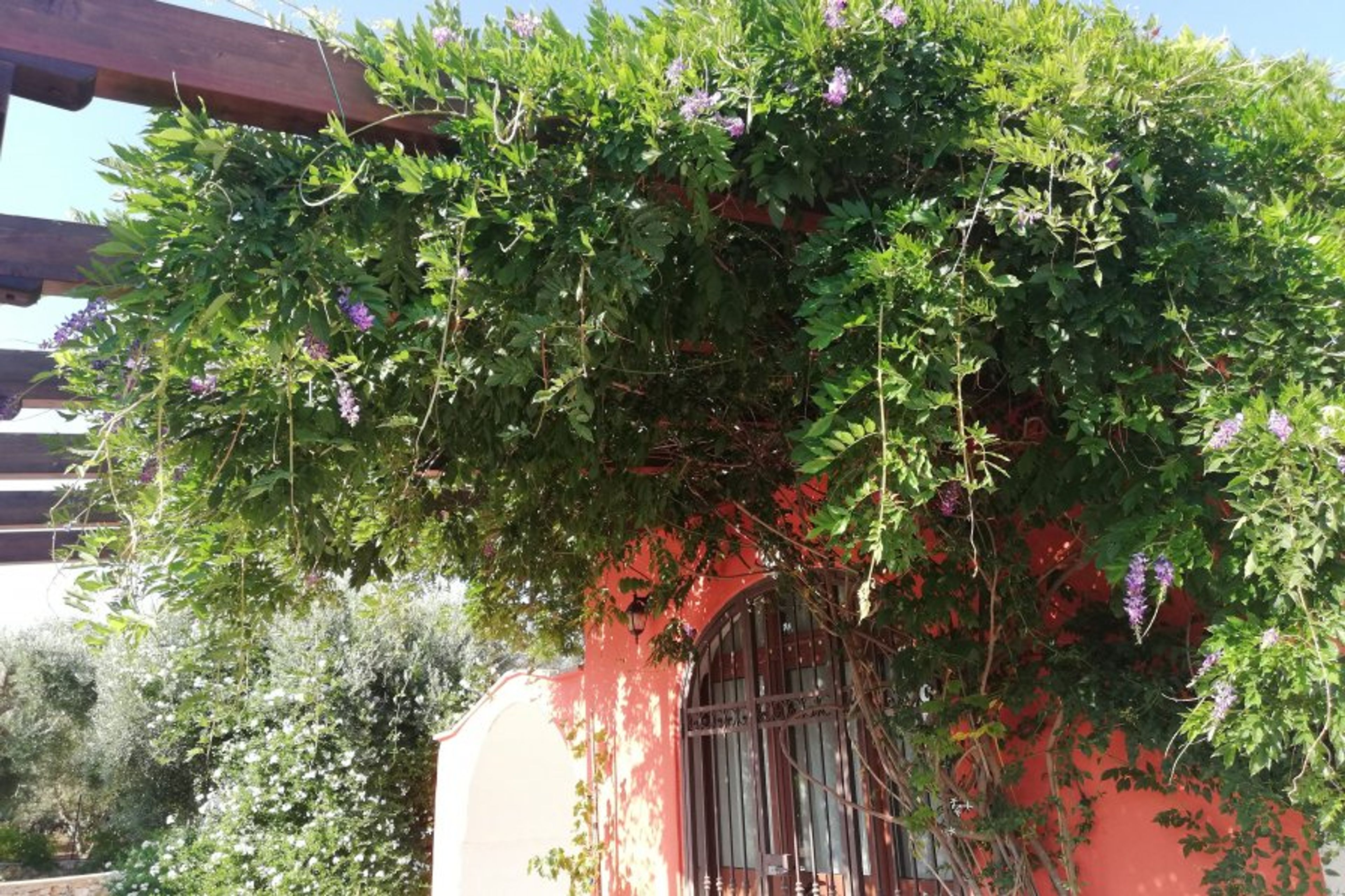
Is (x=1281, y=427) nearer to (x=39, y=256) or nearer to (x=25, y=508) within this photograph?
(x=39, y=256)

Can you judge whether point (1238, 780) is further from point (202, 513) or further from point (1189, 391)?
point (202, 513)

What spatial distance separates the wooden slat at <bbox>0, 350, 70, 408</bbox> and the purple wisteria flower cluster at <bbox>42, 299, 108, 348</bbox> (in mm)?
1574

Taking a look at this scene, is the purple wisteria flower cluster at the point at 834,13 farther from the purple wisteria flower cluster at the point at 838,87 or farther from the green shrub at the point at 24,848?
the green shrub at the point at 24,848

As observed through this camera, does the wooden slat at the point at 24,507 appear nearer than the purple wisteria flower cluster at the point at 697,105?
No

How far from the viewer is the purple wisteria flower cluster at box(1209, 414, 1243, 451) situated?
190cm

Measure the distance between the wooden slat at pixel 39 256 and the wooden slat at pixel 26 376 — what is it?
86 centimetres

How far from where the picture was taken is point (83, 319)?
1.84m

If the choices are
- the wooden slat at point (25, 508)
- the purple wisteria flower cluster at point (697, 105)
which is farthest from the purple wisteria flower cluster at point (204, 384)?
the wooden slat at point (25, 508)

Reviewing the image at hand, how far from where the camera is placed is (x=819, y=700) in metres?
4.38

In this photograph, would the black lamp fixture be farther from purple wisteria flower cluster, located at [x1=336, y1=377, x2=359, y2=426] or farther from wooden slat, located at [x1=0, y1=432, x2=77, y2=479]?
purple wisteria flower cluster, located at [x1=336, y1=377, x2=359, y2=426]

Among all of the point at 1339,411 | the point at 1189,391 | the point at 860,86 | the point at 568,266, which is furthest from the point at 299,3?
the point at 1339,411

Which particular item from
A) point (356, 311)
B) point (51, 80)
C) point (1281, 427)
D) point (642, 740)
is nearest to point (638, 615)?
point (642, 740)

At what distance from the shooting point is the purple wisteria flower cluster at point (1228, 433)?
1.90 metres

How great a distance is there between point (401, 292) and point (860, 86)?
43.5 inches
